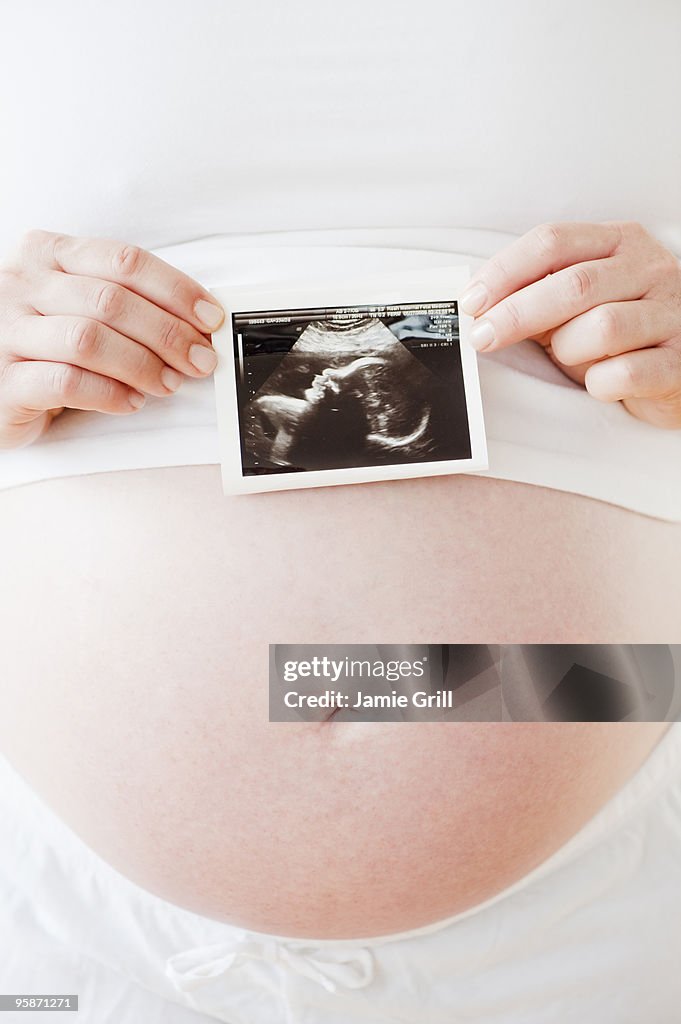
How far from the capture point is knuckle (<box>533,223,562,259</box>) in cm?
78

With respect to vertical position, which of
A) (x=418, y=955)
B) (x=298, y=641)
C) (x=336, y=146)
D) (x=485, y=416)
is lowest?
(x=418, y=955)

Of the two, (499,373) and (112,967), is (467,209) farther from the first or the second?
(112,967)

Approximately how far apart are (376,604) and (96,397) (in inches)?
12.7

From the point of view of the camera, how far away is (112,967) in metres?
1.03

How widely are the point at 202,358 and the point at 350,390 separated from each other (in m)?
0.14

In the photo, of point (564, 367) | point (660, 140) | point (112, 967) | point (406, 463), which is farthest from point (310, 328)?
point (112, 967)

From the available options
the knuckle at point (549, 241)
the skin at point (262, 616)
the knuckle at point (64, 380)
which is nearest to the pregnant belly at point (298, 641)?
the skin at point (262, 616)

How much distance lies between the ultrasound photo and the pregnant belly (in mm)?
37

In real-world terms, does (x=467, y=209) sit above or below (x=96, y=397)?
above

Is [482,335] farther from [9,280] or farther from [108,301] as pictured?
[9,280]

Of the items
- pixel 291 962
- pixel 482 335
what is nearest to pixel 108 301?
pixel 482 335

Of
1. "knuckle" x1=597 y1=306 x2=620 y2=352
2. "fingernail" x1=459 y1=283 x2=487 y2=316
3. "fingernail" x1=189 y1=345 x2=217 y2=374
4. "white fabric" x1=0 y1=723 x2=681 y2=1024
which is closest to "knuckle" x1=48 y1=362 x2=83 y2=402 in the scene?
"fingernail" x1=189 y1=345 x2=217 y2=374

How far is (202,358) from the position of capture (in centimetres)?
80

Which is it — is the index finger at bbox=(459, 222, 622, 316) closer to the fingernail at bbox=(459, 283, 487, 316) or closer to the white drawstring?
the fingernail at bbox=(459, 283, 487, 316)
